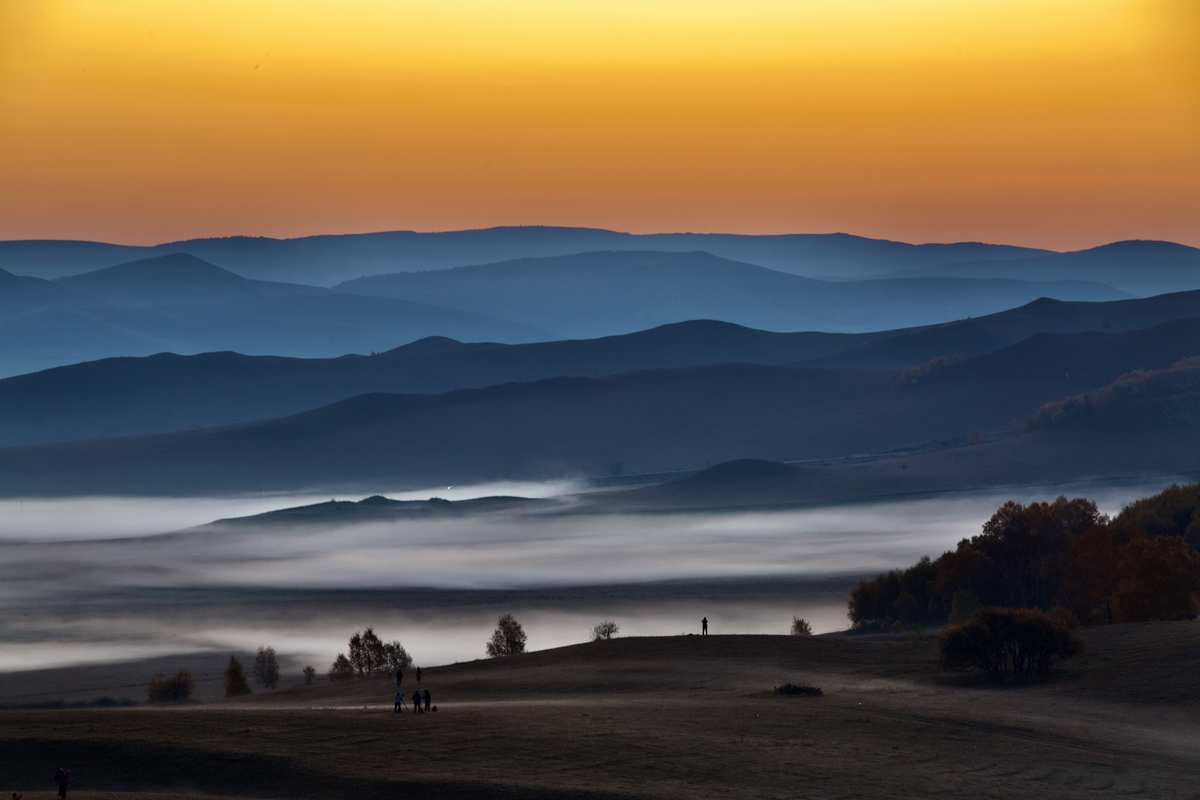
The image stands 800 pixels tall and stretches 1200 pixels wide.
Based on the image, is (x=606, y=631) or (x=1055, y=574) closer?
(x=1055, y=574)

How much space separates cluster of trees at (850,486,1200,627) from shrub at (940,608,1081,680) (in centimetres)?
2090

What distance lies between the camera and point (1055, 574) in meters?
114

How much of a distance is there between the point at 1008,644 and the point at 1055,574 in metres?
37.7

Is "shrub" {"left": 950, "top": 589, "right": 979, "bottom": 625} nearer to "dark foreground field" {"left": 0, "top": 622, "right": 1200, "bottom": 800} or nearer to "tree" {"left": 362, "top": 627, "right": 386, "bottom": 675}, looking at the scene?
"tree" {"left": 362, "top": 627, "right": 386, "bottom": 675}

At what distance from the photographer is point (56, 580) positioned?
188 meters

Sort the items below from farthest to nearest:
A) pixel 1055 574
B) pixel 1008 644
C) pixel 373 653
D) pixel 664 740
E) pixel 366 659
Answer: pixel 1055 574 < pixel 373 653 < pixel 366 659 < pixel 1008 644 < pixel 664 740

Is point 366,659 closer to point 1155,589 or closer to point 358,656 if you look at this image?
point 358,656

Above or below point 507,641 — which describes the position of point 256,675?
below

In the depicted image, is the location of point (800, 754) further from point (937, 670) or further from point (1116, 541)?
point (1116, 541)

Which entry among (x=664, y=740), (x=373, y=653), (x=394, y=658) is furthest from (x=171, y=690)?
(x=664, y=740)

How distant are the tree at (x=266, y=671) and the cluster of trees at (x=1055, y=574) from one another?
36799 millimetres

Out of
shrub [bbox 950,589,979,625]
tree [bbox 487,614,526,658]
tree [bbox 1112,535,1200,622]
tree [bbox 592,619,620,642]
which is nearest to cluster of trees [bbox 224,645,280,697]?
tree [bbox 487,614,526,658]

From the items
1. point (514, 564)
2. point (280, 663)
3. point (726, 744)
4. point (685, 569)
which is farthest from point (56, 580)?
point (726, 744)

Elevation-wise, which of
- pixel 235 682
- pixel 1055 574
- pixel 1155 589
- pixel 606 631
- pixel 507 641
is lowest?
pixel 235 682
